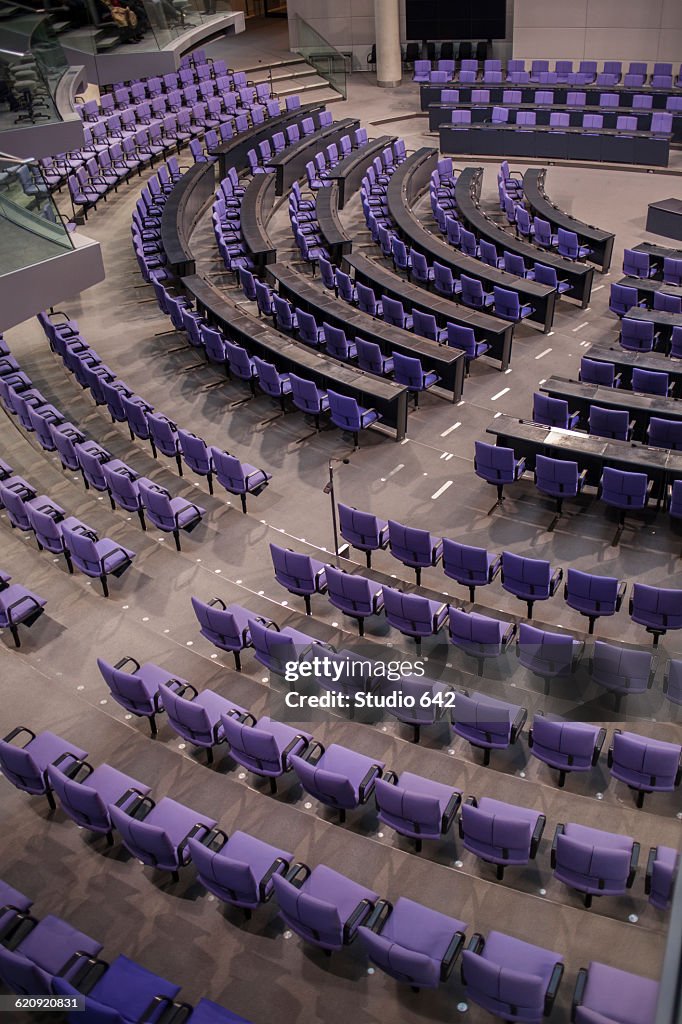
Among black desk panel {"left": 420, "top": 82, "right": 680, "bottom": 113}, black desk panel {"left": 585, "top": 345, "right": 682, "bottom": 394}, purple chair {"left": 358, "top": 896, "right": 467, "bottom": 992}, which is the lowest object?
purple chair {"left": 358, "top": 896, "right": 467, "bottom": 992}

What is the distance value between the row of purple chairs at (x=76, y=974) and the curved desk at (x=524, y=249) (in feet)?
40.8

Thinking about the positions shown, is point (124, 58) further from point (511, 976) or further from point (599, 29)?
point (511, 976)

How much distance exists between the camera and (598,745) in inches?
310

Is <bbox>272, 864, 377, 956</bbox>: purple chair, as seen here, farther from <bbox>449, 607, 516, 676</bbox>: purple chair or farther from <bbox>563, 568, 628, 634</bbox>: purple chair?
<bbox>563, 568, 628, 634</bbox>: purple chair

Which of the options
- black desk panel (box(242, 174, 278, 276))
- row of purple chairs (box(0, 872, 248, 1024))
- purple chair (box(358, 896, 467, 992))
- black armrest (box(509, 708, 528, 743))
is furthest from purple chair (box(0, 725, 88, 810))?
black desk panel (box(242, 174, 278, 276))

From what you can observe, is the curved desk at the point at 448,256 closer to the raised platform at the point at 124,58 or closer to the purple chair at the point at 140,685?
the raised platform at the point at 124,58

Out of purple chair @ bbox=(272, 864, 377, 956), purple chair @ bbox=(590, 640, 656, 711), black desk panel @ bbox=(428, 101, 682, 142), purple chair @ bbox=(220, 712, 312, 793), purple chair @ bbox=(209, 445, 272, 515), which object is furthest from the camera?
black desk panel @ bbox=(428, 101, 682, 142)

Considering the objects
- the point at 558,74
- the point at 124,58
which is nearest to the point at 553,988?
the point at 124,58

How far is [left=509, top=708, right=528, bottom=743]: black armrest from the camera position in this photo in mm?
8125

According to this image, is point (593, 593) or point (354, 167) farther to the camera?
point (354, 167)

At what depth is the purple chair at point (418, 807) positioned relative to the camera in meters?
7.13

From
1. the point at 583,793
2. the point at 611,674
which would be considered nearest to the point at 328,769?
the point at 583,793

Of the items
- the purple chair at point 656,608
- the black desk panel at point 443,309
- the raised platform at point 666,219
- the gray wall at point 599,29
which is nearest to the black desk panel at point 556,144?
the raised platform at point 666,219

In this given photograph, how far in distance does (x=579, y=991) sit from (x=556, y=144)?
2080 cm
